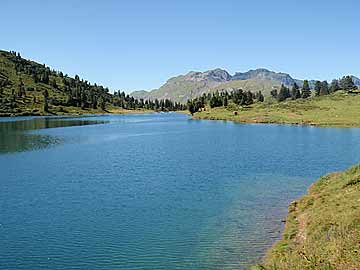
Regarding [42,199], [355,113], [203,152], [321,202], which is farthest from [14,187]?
[355,113]

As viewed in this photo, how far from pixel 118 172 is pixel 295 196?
26.4 m

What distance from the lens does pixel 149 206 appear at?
1511 inches

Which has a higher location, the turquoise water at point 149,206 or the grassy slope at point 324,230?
the grassy slope at point 324,230

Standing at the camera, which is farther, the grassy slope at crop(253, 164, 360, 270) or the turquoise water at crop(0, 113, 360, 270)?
the turquoise water at crop(0, 113, 360, 270)

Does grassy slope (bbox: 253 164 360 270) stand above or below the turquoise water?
above

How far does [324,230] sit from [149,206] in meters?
17.8

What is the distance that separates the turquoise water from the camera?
26328 mm

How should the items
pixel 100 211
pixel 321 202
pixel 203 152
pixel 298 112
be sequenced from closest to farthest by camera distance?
pixel 321 202, pixel 100 211, pixel 203 152, pixel 298 112

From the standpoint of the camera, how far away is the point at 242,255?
84.2 feet

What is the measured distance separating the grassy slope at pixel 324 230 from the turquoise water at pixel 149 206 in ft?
5.26

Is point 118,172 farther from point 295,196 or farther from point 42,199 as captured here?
point 295,196

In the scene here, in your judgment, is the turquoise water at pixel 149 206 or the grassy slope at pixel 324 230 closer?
the grassy slope at pixel 324 230

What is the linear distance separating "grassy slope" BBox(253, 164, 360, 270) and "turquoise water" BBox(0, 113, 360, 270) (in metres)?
1.60

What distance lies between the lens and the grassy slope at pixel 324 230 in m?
18.0
